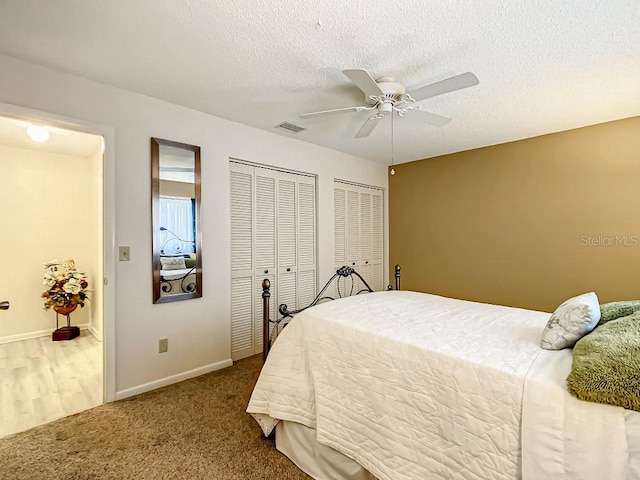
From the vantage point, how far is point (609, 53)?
2.03 m

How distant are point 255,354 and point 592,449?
299 cm

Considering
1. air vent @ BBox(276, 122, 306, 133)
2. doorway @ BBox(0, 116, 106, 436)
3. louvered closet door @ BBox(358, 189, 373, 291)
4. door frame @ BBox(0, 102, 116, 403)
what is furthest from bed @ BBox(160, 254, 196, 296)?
louvered closet door @ BBox(358, 189, 373, 291)

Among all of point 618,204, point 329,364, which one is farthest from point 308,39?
point 618,204

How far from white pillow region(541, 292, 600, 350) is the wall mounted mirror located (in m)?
2.61

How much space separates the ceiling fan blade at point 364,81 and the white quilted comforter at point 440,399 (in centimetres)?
141

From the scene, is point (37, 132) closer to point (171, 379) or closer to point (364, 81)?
point (171, 379)

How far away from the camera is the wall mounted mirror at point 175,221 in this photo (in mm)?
2711

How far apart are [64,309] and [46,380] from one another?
139cm

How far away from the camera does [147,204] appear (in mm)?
2670

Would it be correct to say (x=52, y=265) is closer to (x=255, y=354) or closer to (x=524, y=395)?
(x=255, y=354)

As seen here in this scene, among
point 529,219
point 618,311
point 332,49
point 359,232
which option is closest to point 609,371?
point 618,311

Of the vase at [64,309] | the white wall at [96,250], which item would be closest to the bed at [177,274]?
the white wall at [96,250]

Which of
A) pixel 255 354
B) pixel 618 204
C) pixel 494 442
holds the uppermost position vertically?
pixel 618 204

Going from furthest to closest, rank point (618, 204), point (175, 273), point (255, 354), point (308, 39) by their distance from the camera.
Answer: point (255, 354), point (618, 204), point (175, 273), point (308, 39)
